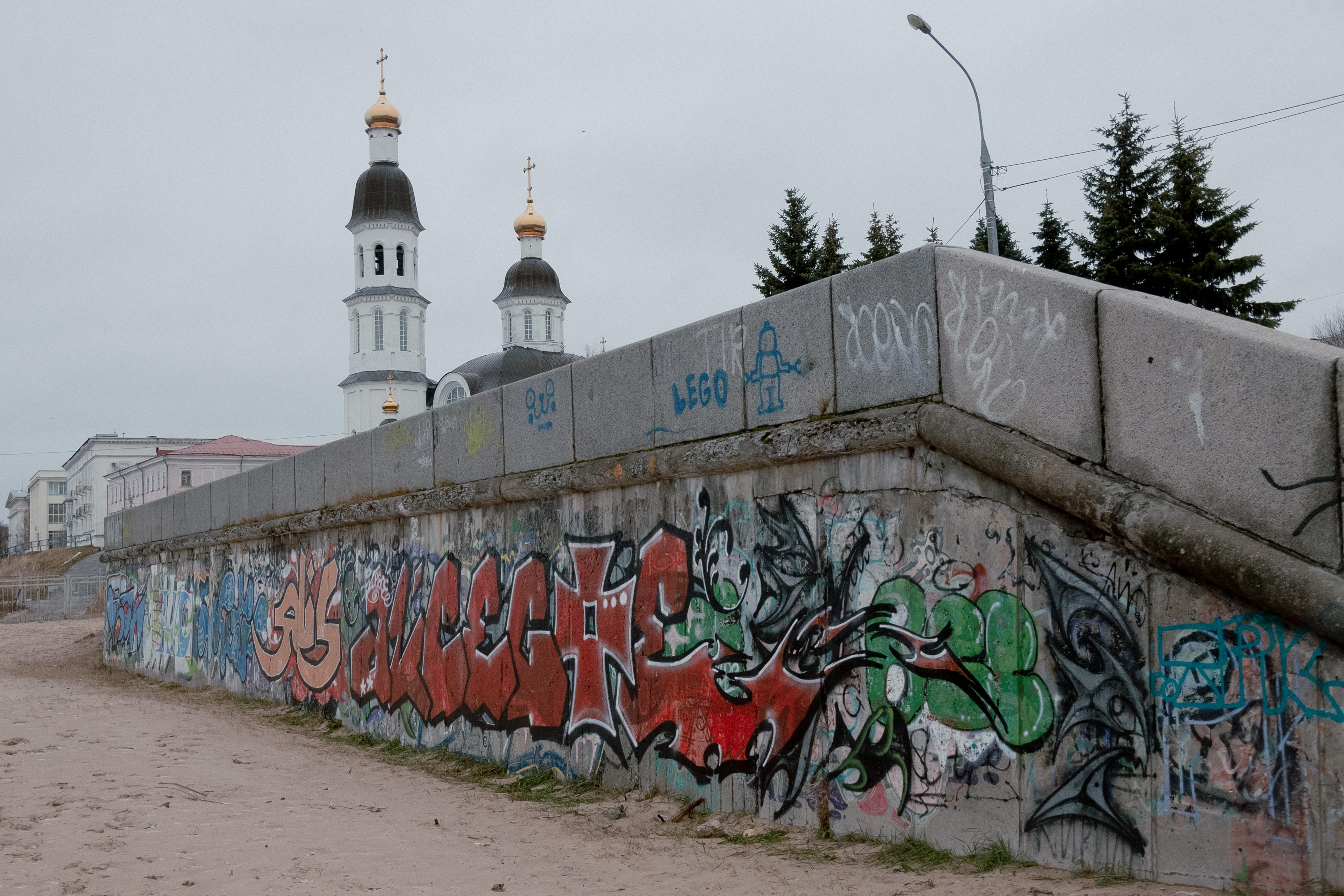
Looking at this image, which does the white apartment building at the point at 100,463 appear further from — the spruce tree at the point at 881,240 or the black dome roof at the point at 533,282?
the spruce tree at the point at 881,240

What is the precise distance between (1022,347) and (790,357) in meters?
1.69

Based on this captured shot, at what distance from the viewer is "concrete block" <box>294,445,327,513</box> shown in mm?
13836

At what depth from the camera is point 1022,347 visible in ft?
17.5

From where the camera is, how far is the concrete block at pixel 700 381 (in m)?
7.18

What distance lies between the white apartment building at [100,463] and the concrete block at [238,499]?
261ft

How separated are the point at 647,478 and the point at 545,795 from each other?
8.47 ft

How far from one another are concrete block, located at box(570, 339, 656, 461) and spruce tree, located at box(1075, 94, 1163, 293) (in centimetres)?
1898

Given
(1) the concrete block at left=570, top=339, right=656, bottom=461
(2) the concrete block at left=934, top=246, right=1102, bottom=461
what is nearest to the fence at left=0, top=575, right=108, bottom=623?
(1) the concrete block at left=570, top=339, right=656, bottom=461

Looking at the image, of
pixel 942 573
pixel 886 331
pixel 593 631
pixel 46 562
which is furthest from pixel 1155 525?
pixel 46 562

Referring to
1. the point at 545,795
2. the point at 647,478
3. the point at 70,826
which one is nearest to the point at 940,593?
the point at 647,478

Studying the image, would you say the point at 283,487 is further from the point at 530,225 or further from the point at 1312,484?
the point at 530,225

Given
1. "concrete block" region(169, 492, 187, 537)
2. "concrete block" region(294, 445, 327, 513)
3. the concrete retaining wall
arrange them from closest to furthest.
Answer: the concrete retaining wall < "concrete block" region(294, 445, 327, 513) < "concrete block" region(169, 492, 187, 537)

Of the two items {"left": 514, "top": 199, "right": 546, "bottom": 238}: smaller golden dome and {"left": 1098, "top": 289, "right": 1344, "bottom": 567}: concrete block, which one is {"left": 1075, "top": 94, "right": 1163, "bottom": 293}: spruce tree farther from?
{"left": 514, "top": 199, "right": 546, "bottom": 238}: smaller golden dome

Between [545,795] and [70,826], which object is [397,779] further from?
[70,826]
